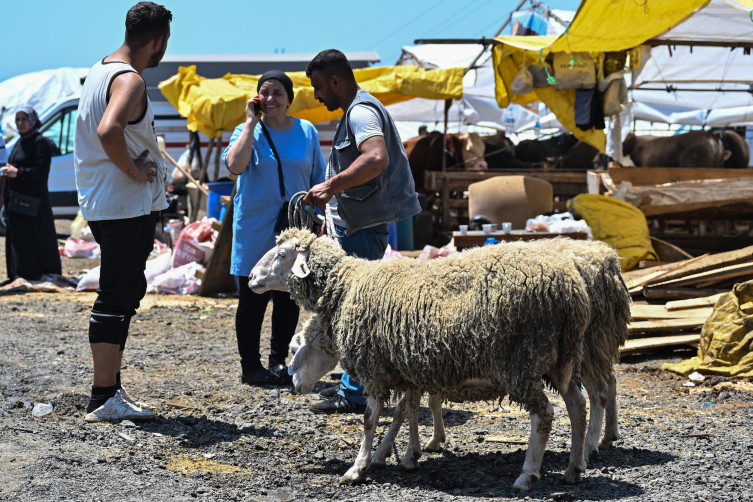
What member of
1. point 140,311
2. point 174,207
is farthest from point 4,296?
point 174,207

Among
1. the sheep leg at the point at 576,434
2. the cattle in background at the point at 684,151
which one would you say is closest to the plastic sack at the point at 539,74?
the cattle in background at the point at 684,151

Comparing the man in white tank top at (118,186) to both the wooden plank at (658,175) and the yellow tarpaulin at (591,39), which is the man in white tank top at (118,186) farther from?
the wooden plank at (658,175)

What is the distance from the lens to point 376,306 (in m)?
3.44

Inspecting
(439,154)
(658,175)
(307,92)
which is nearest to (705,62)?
(658,175)

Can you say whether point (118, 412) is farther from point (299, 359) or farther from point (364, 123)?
point (364, 123)

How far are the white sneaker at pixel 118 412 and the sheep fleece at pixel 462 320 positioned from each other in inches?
50.1

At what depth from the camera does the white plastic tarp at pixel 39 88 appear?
30.7 m

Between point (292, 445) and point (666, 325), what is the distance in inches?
139

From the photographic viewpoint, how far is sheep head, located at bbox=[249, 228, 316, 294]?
3.72m

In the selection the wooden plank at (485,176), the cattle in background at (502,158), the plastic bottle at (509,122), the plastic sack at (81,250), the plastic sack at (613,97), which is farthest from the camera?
the plastic bottle at (509,122)

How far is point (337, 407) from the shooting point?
4469mm

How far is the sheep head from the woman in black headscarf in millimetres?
5941

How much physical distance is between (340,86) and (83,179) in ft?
4.97

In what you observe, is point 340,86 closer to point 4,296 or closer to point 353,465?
point 353,465
